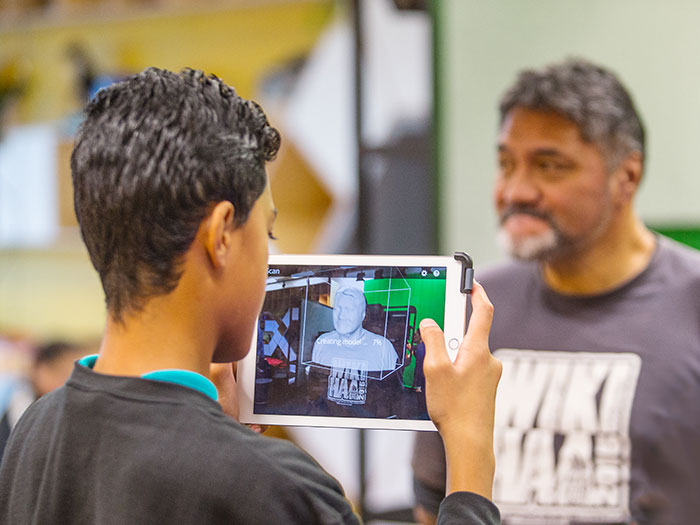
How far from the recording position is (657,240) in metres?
1.70

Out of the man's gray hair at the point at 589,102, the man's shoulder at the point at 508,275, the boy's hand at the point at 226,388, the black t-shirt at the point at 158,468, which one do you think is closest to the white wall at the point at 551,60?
the man's gray hair at the point at 589,102

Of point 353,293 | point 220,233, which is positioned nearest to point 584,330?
point 353,293

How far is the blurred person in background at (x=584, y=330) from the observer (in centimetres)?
151

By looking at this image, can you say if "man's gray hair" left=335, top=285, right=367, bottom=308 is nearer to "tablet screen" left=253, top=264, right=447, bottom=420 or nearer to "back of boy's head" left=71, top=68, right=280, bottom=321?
"tablet screen" left=253, top=264, right=447, bottom=420

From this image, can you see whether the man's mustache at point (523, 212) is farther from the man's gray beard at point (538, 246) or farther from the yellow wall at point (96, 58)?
the yellow wall at point (96, 58)

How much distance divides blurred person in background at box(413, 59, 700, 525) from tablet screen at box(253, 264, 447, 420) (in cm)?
77

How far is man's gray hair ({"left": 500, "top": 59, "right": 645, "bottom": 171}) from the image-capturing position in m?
1.68

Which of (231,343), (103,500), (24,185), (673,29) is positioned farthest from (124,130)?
(24,185)

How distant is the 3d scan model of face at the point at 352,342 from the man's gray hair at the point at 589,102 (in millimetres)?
975

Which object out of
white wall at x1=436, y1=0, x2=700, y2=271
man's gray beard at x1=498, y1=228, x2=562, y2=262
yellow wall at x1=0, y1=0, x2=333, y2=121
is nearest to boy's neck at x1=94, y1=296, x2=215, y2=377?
man's gray beard at x1=498, y1=228, x2=562, y2=262

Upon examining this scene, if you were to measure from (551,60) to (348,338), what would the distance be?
1.98 metres

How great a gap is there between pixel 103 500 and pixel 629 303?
1.27 meters

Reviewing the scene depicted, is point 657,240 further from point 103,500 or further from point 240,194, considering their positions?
point 103,500

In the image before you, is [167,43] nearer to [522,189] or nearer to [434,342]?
[522,189]
